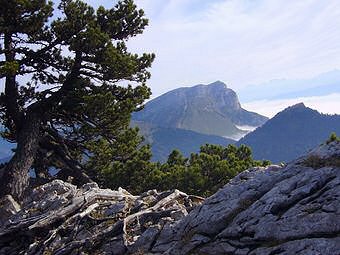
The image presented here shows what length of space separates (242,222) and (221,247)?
110 cm

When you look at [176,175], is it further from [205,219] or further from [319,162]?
[319,162]

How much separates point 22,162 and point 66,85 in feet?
20.4

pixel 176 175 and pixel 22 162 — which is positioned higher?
Result: pixel 22 162

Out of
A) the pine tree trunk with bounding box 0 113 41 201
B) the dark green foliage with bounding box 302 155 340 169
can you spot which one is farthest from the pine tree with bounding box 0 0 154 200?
the dark green foliage with bounding box 302 155 340 169

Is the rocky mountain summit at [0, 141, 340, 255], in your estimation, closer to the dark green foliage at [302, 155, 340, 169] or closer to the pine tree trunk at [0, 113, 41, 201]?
the dark green foliage at [302, 155, 340, 169]

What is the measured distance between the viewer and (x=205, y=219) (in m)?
15.0

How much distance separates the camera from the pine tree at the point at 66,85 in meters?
27.9

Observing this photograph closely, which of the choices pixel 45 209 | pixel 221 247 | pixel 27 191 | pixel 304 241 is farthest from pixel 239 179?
pixel 27 191

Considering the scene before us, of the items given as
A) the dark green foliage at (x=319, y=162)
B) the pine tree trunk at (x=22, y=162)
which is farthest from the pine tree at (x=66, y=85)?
the dark green foliage at (x=319, y=162)

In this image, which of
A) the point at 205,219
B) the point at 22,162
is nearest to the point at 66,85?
the point at 22,162

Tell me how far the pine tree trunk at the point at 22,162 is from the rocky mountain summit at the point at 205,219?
144 inches

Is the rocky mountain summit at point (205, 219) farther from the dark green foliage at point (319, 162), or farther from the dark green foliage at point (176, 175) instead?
the dark green foliage at point (176, 175)

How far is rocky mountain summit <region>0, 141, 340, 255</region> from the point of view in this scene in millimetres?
12367

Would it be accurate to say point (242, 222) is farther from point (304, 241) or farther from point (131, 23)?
point (131, 23)
